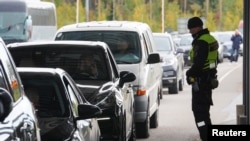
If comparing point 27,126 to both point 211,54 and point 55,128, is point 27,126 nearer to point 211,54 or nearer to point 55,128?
point 55,128

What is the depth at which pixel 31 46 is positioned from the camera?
1271 centimetres

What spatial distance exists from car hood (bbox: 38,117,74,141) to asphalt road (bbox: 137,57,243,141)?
24.7 ft

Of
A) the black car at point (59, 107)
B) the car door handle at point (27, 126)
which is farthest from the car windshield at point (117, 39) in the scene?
the car door handle at point (27, 126)

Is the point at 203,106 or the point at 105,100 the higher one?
the point at 105,100

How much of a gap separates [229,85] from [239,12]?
63921 mm

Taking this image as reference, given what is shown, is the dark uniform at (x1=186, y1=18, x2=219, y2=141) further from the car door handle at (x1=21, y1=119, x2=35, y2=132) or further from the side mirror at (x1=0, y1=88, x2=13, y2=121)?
the side mirror at (x1=0, y1=88, x2=13, y2=121)

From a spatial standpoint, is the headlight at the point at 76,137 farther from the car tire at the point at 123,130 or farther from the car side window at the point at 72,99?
the car tire at the point at 123,130

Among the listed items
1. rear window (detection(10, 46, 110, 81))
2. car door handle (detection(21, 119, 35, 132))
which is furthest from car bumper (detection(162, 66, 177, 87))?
car door handle (detection(21, 119, 35, 132))

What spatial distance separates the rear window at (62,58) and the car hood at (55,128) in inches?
166

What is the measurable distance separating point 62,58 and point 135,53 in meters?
3.78

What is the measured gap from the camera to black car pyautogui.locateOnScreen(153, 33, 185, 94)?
2822 cm

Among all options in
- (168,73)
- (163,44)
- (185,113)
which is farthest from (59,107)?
(163,44)

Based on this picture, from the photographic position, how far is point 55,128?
7973 mm

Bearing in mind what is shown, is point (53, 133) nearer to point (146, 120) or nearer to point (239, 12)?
point (146, 120)
